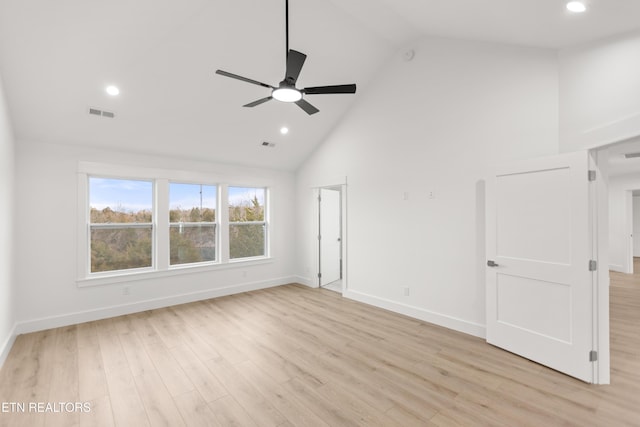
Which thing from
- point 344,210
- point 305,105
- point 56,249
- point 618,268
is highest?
point 305,105

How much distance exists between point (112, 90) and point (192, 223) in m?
2.52

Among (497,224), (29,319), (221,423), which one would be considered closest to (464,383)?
(497,224)

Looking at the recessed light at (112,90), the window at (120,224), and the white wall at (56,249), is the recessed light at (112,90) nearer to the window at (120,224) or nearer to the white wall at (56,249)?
the white wall at (56,249)

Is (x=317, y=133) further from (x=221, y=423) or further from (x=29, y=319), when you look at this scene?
(x=29, y=319)

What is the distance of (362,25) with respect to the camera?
12.6ft

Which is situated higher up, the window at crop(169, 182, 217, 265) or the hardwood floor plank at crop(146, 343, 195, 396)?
the window at crop(169, 182, 217, 265)

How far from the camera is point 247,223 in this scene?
6.06m

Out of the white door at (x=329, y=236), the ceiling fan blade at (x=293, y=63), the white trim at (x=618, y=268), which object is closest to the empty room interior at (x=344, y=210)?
the ceiling fan blade at (x=293, y=63)

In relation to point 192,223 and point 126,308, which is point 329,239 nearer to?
point 192,223

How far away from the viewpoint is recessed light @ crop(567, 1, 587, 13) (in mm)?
2192

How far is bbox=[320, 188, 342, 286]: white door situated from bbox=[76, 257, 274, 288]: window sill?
1.20 metres

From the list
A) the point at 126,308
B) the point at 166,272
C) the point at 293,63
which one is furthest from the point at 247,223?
the point at 293,63

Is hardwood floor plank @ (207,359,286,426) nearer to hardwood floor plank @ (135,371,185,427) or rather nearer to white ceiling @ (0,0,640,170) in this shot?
hardwood floor plank @ (135,371,185,427)

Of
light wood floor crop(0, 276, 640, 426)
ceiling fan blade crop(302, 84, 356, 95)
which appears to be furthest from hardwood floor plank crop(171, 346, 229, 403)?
ceiling fan blade crop(302, 84, 356, 95)
